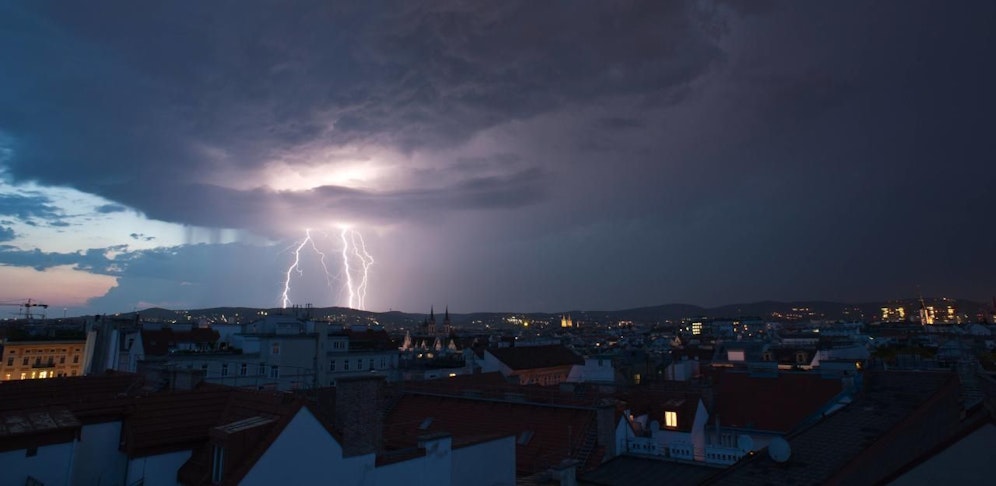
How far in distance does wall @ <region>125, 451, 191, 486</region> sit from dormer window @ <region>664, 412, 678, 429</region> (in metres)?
28.4

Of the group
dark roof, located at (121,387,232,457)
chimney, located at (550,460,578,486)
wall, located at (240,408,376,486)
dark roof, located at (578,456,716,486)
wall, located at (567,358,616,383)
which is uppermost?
dark roof, located at (121,387,232,457)

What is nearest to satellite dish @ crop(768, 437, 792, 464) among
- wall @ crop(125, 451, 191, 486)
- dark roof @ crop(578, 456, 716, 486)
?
dark roof @ crop(578, 456, 716, 486)

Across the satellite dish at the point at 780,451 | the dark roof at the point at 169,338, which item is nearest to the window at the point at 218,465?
the satellite dish at the point at 780,451

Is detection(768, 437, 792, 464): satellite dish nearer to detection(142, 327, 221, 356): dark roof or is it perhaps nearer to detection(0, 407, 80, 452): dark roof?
detection(0, 407, 80, 452): dark roof

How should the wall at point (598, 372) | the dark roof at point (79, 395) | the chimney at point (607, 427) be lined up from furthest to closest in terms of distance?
the wall at point (598, 372) < the chimney at point (607, 427) < the dark roof at point (79, 395)

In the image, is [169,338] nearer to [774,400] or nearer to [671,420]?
[671,420]

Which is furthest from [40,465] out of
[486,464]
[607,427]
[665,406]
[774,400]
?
[774,400]

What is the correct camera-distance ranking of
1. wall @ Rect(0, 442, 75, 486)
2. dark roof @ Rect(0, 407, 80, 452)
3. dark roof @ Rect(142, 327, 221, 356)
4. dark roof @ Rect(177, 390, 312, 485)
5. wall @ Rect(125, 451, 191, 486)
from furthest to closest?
dark roof @ Rect(142, 327, 221, 356), wall @ Rect(125, 451, 191, 486), dark roof @ Rect(177, 390, 312, 485), dark roof @ Rect(0, 407, 80, 452), wall @ Rect(0, 442, 75, 486)

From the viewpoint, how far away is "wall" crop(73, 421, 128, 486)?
42.5ft

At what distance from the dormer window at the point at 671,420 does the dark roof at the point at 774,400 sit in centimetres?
436

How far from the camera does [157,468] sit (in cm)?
1322

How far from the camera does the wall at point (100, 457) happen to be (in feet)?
42.5

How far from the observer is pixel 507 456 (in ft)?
66.3

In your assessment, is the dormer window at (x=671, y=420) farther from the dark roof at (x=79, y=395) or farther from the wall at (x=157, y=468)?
the dark roof at (x=79, y=395)
